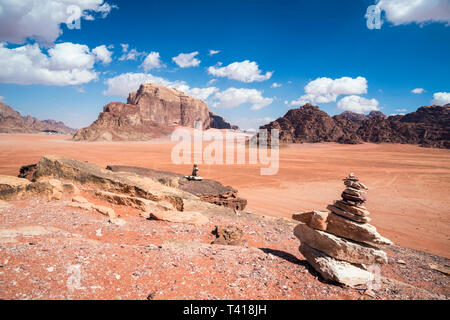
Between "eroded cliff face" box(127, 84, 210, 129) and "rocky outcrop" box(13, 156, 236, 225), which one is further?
"eroded cliff face" box(127, 84, 210, 129)

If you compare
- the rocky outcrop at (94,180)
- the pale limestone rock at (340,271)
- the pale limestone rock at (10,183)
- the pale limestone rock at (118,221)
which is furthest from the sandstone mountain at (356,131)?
the pale limestone rock at (340,271)

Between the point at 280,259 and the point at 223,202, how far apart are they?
6.35 m

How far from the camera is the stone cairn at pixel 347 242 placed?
4.29m

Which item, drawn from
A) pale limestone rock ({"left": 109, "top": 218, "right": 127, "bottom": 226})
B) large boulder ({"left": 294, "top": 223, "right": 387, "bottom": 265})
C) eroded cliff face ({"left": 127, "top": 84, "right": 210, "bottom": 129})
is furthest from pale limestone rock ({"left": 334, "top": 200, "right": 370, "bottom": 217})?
eroded cliff face ({"left": 127, "top": 84, "right": 210, "bottom": 129})

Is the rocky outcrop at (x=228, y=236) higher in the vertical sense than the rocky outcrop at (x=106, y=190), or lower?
lower

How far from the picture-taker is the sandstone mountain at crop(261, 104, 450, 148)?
7688 cm

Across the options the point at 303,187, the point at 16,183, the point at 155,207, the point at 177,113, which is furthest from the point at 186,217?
the point at 177,113

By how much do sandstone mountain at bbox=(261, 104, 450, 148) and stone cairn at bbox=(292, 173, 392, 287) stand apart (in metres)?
79.2

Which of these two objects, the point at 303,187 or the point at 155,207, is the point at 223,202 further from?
the point at 303,187

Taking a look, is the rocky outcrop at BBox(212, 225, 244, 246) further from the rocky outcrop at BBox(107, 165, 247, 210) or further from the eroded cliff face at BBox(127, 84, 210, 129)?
the eroded cliff face at BBox(127, 84, 210, 129)

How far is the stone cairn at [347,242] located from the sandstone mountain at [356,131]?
260 feet

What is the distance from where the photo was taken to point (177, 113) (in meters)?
147

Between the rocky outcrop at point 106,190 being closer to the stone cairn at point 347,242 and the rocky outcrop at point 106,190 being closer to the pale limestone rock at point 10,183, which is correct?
the pale limestone rock at point 10,183

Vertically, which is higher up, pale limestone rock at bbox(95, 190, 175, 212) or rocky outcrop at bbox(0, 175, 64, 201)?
rocky outcrop at bbox(0, 175, 64, 201)
